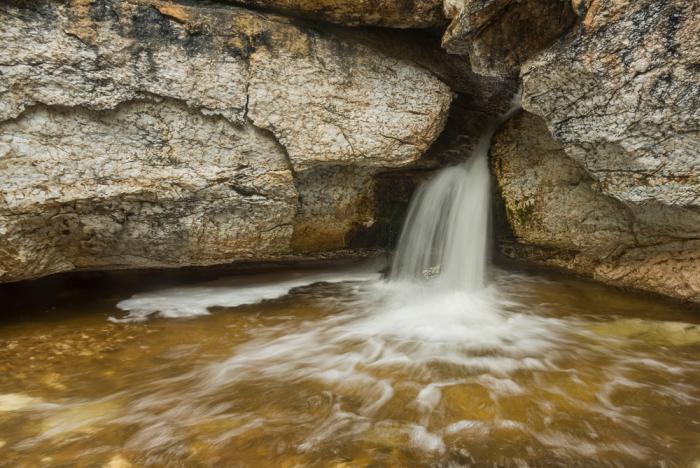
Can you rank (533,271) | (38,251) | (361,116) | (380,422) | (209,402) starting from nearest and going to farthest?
1. (380,422)
2. (209,402)
3. (38,251)
4. (361,116)
5. (533,271)

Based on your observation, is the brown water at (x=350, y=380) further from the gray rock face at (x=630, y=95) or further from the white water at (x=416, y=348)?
the gray rock face at (x=630, y=95)

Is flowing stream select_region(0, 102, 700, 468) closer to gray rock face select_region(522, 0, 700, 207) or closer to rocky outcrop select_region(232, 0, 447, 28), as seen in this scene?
gray rock face select_region(522, 0, 700, 207)

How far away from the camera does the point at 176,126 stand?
12.0 ft

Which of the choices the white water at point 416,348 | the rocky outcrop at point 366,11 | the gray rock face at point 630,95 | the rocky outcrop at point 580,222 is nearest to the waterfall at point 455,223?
the white water at point 416,348

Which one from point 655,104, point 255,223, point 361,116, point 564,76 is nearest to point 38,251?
point 255,223

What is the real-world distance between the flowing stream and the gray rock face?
57.9 inches

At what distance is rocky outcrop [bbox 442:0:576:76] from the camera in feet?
9.80

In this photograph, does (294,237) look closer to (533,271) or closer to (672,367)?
(533,271)

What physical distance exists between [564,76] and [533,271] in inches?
119

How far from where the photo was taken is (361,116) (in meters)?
3.98

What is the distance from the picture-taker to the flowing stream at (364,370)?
2004 mm

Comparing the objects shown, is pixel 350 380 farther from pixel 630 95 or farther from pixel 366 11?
pixel 366 11

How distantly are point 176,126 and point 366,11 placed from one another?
2.22m

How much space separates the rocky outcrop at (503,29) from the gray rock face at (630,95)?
0.17 m
